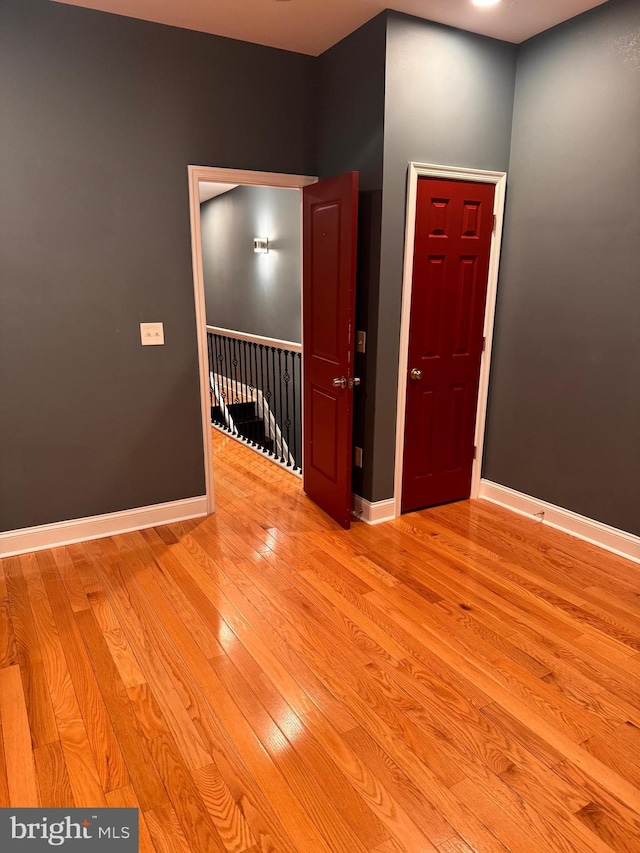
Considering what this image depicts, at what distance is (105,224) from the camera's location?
307 cm

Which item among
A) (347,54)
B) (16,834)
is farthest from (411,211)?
(16,834)

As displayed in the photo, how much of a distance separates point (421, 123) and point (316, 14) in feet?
2.57

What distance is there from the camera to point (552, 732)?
195 cm

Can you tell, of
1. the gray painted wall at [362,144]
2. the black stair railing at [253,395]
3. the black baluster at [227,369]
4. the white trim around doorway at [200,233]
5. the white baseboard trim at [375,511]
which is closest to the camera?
the gray painted wall at [362,144]

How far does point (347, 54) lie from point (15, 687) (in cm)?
364

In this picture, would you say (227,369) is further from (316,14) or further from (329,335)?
(316,14)

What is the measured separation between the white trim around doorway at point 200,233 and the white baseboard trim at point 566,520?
1982 millimetres

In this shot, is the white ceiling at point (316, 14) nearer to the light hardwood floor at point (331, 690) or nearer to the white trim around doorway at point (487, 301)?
the white trim around doorway at point (487, 301)

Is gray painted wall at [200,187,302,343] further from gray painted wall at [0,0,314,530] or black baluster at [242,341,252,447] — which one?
gray painted wall at [0,0,314,530]

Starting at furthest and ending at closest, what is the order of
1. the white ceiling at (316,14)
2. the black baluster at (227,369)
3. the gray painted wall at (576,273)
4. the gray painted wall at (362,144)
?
the black baluster at (227,369), the gray painted wall at (362,144), the gray painted wall at (576,273), the white ceiling at (316,14)

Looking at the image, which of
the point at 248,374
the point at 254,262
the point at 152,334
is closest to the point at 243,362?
the point at 248,374

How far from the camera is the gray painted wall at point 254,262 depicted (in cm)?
547

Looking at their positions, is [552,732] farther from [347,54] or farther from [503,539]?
[347,54]

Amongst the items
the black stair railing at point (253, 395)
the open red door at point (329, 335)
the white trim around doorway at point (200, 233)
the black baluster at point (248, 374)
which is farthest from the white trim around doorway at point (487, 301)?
the black baluster at point (248, 374)
